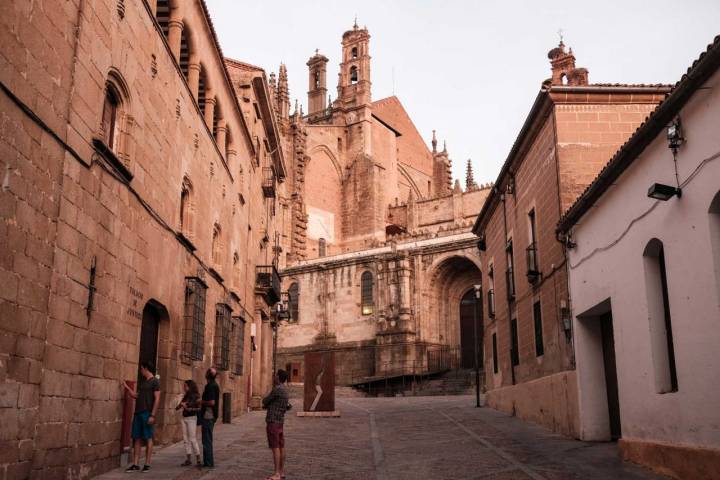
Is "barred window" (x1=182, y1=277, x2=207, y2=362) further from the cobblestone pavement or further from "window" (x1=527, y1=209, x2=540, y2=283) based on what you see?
"window" (x1=527, y1=209, x2=540, y2=283)

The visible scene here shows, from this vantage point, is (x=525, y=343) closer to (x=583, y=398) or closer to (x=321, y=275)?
(x=583, y=398)

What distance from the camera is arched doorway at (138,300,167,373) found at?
11883mm

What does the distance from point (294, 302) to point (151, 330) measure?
29.6 m

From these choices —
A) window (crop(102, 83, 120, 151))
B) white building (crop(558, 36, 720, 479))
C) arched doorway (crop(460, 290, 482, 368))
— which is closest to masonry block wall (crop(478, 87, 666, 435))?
white building (crop(558, 36, 720, 479))

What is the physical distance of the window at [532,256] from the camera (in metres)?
16.4

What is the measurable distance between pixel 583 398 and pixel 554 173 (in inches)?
181

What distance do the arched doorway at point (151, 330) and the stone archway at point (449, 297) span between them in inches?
1028

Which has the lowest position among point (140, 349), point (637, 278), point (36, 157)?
point (140, 349)

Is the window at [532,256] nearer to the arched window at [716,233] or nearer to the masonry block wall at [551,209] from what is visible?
the masonry block wall at [551,209]

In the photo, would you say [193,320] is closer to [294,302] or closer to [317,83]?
[294,302]

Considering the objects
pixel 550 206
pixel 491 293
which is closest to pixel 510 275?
pixel 491 293

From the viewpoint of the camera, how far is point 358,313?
39656 millimetres

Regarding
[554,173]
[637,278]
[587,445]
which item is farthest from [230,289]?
[637,278]

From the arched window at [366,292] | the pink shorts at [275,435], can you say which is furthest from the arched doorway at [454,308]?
the pink shorts at [275,435]
